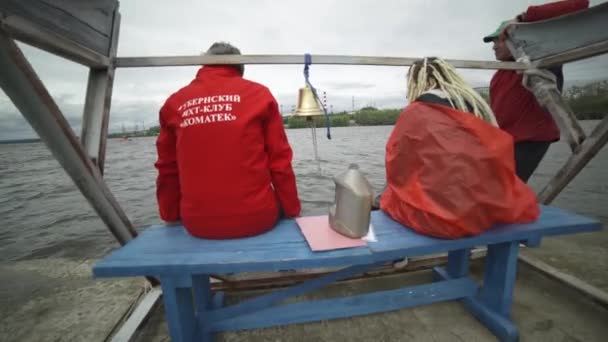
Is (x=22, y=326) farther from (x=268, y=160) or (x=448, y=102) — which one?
(x=448, y=102)

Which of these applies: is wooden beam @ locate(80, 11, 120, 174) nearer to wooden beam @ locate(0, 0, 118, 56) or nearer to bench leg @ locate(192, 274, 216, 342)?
wooden beam @ locate(0, 0, 118, 56)

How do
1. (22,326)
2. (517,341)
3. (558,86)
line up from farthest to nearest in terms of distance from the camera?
(558,86) < (22,326) < (517,341)

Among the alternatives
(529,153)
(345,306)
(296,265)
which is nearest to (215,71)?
(296,265)

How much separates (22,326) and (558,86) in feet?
19.2

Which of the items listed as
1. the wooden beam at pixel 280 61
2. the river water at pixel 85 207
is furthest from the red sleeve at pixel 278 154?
the river water at pixel 85 207

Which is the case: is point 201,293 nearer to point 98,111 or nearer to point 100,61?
point 98,111

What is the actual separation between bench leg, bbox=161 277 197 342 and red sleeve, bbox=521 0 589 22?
4006mm

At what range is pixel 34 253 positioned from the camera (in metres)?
5.57

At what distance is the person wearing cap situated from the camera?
273 centimetres

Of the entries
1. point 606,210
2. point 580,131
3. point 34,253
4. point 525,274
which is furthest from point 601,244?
point 34,253

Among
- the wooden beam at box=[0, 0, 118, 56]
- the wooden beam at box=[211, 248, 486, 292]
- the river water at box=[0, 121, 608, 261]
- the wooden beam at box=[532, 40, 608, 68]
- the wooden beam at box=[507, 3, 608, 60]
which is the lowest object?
the river water at box=[0, 121, 608, 261]

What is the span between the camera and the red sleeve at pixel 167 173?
1799 mm

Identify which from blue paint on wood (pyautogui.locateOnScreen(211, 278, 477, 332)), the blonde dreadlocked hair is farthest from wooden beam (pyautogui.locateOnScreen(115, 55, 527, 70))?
blue paint on wood (pyautogui.locateOnScreen(211, 278, 477, 332))

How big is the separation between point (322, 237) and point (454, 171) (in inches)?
34.2
